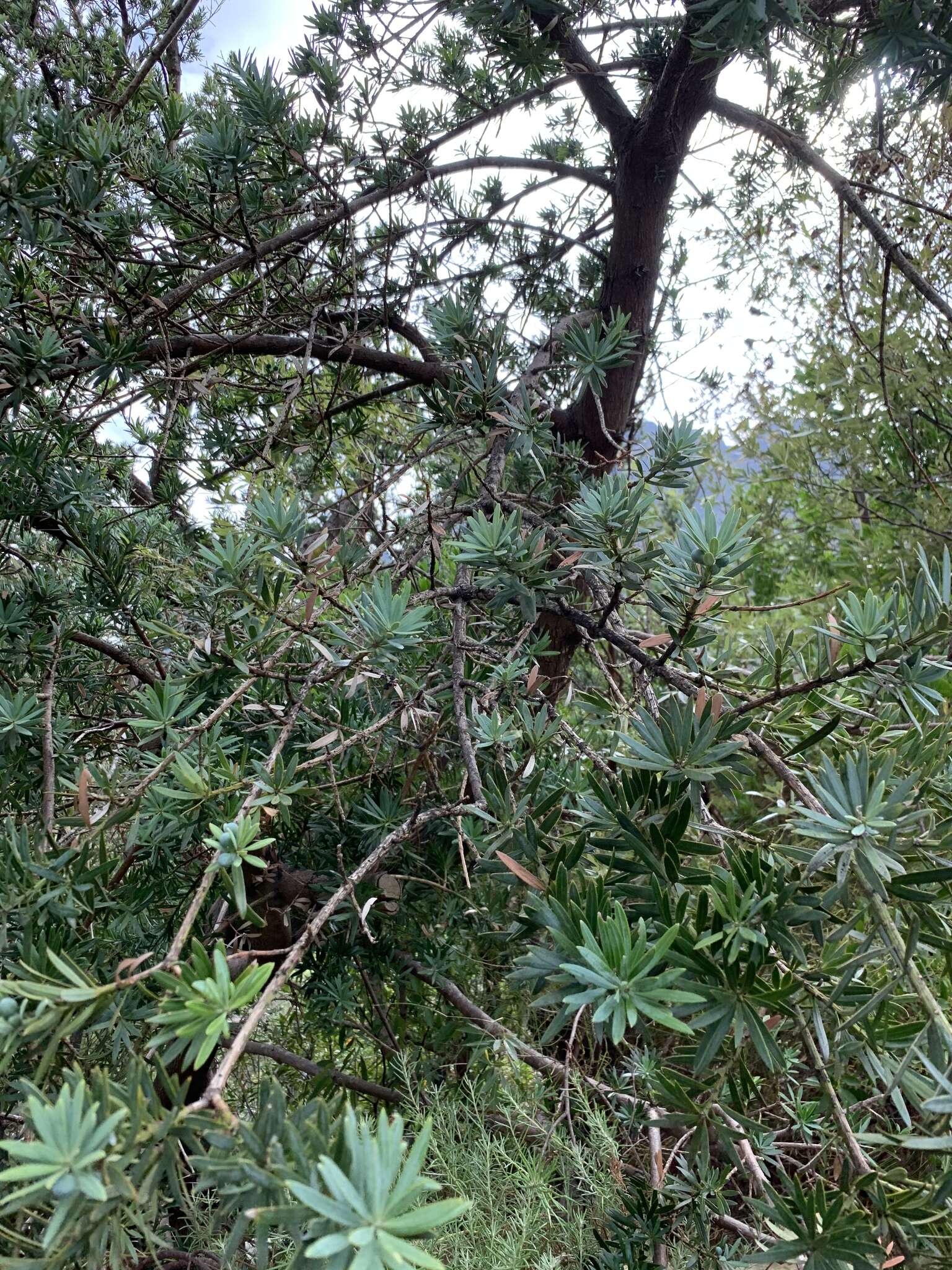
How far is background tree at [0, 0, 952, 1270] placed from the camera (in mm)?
396

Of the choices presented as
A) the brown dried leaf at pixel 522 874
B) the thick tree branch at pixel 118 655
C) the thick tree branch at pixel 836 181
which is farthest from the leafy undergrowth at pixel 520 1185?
the thick tree branch at pixel 836 181

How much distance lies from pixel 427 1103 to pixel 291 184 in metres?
1.21

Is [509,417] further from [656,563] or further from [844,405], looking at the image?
[844,405]

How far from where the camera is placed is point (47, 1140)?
0.96 feet

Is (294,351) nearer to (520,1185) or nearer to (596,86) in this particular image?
(596,86)

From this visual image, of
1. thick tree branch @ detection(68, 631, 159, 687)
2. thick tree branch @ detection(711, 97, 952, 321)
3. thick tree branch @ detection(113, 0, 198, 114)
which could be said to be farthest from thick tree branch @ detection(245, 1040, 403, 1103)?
thick tree branch @ detection(113, 0, 198, 114)

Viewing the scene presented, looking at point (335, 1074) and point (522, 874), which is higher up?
point (522, 874)

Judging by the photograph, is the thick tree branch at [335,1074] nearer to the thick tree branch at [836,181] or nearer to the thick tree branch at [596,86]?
the thick tree branch at [836,181]

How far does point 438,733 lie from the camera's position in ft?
2.67

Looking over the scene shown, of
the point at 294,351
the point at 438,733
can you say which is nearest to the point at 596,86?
the point at 294,351

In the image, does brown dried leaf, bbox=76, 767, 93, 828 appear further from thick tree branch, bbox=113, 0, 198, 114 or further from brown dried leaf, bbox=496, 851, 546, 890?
thick tree branch, bbox=113, 0, 198, 114

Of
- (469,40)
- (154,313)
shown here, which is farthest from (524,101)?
(154,313)

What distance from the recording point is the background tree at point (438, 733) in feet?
1.30

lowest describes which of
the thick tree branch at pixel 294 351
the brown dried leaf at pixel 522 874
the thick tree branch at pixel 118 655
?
the brown dried leaf at pixel 522 874
